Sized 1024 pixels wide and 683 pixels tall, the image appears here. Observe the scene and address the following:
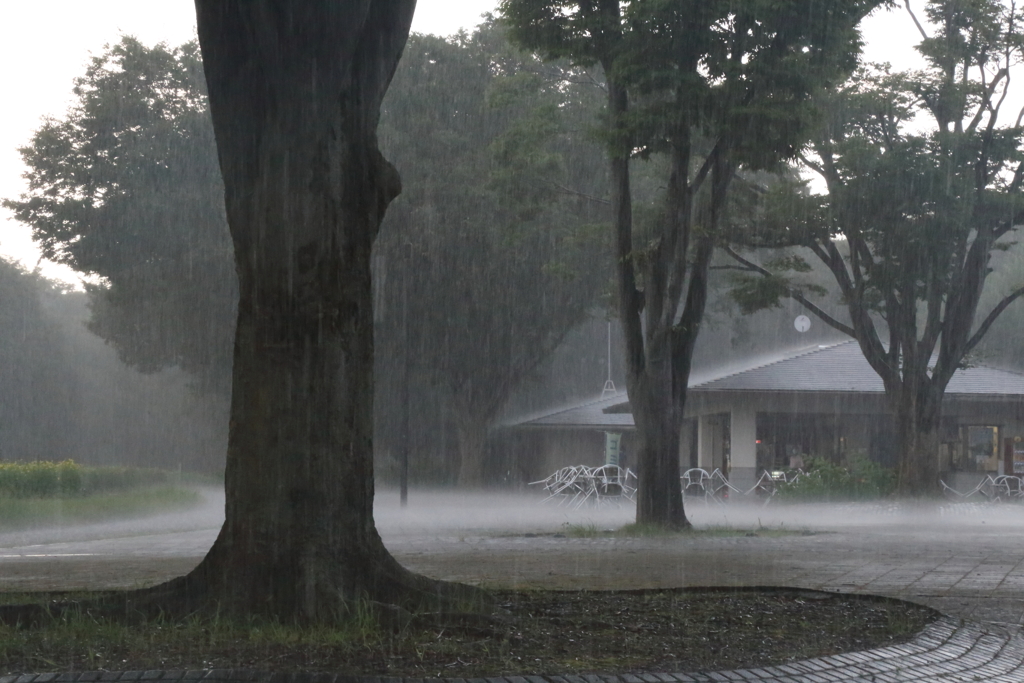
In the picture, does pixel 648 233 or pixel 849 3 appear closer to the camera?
pixel 849 3

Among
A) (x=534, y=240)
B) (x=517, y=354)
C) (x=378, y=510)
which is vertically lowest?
(x=378, y=510)

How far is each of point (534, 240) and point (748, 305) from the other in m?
7.77

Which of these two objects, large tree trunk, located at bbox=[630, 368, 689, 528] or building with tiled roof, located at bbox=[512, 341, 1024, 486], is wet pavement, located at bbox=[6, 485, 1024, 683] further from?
building with tiled roof, located at bbox=[512, 341, 1024, 486]

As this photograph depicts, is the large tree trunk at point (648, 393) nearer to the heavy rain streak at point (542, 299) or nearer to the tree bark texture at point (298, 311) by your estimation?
the heavy rain streak at point (542, 299)

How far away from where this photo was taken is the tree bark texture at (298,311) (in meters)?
6.60

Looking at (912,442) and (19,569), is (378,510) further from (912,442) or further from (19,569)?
(19,569)

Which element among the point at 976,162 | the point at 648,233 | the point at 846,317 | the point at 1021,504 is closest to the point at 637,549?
the point at 648,233

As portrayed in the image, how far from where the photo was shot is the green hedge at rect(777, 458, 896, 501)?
89.5ft

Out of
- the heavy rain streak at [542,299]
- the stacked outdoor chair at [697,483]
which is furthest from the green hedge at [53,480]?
the stacked outdoor chair at [697,483]

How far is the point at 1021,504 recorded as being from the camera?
2812cm

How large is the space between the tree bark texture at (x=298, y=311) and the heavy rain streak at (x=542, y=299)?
20 millimetres

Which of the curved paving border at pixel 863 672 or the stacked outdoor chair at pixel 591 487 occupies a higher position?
the curved paving border at pixel 863 672

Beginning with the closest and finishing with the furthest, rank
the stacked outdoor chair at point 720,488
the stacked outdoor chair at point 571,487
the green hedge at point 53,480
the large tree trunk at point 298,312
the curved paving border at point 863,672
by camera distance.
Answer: the curved paving border at point 863,672 → the large tree trunk at point 298,312 → the green hedge at point 53,480 → the stacked outdoor chair at point 720,488 → the stacked outdoor chair at point 571,487

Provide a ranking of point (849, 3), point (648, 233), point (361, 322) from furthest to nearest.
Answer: point (648, 233)
point (849, 3)
point (361, 322)
